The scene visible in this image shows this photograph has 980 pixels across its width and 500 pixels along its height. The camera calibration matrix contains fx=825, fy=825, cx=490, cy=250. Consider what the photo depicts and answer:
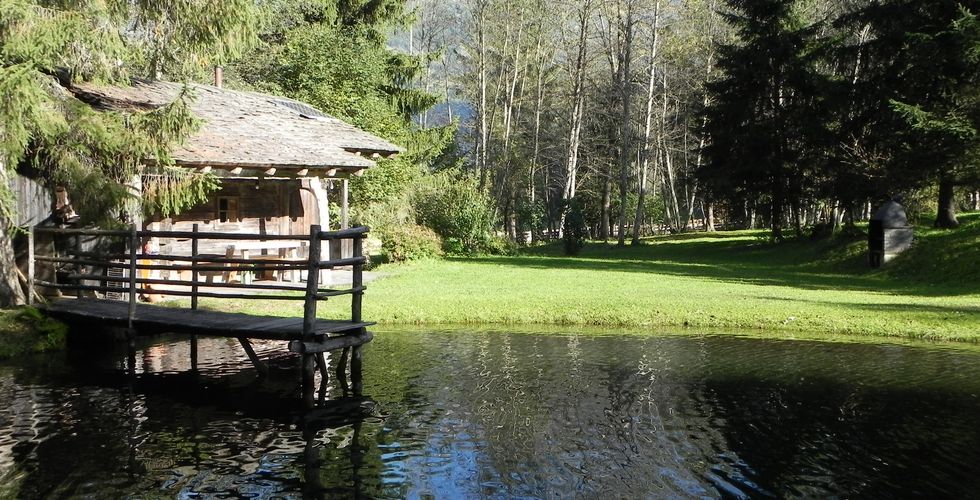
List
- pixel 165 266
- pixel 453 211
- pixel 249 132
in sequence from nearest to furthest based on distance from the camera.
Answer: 1. pixel 165 266
2. pixel 249 132
3. pixel 453 211

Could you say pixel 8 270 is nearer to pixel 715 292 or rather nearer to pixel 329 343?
pixel 329 343

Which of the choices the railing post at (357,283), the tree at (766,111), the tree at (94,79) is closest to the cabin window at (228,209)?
the tree at (94,79)

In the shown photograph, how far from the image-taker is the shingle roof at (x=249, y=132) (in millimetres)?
17891

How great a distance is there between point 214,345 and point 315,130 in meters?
10.1

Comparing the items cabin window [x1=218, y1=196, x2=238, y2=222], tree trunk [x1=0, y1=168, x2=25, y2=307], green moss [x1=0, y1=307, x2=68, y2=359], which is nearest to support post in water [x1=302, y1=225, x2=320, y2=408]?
green moss [x1=0, y1=307, x2=68, y2=359]

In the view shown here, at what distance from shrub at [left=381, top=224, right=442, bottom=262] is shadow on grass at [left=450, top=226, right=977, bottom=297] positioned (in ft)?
6.98

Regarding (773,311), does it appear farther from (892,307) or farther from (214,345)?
(214,345)

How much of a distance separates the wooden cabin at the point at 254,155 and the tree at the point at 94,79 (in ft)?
4.93

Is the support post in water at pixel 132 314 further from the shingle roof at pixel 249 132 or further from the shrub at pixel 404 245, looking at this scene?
the shrub at pixel 404 245

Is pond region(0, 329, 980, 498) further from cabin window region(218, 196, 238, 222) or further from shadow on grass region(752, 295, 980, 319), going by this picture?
cabin window region(218, 196, 238, 222)

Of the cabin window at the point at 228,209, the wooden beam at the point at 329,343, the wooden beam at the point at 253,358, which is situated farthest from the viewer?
the cabin window at the point at 228,209

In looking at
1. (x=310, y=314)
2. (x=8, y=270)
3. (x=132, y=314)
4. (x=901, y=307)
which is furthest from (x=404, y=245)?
(x=310, y=314)

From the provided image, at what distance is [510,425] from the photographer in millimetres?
9234

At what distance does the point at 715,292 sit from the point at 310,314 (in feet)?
41.7
